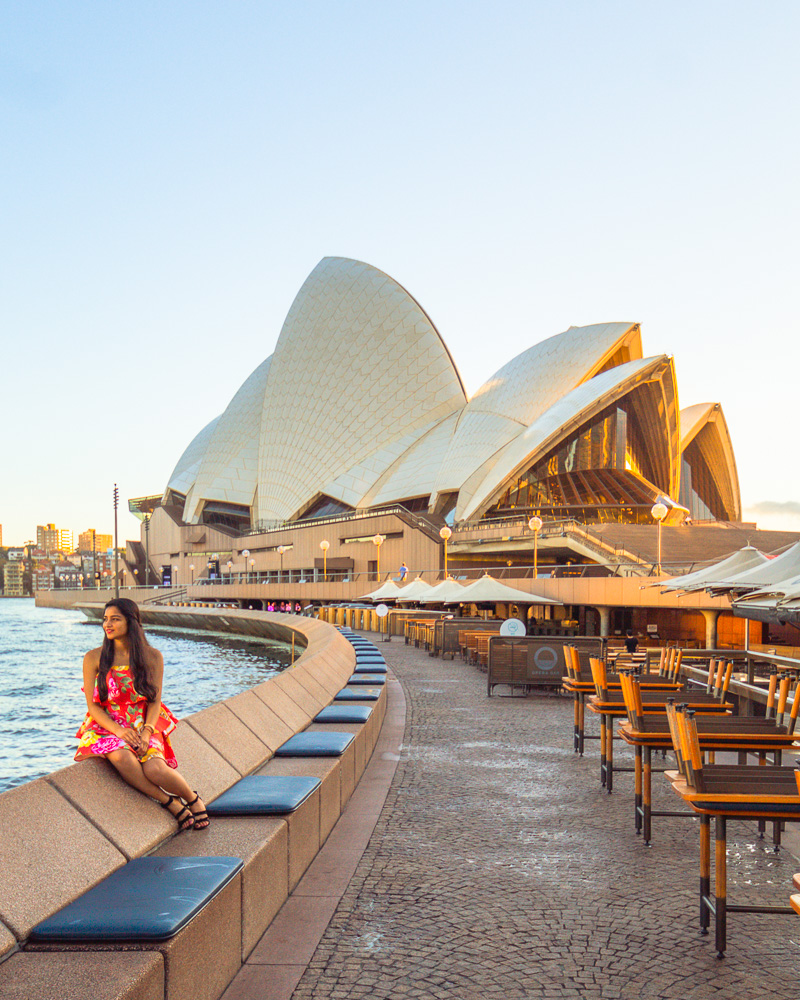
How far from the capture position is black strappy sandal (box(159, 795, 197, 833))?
3844 millimetres

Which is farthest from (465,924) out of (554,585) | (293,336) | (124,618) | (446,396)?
(293,336)

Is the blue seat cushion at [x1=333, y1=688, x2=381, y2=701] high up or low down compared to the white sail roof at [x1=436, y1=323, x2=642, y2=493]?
down

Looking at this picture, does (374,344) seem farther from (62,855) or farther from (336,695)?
(62,855)

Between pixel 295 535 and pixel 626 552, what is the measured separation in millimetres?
31189

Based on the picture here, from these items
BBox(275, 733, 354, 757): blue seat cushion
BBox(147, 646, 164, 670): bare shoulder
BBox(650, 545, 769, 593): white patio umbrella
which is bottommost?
BBox(275, 733, 354, 757): blue seat cushion

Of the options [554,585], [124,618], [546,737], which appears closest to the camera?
[124,618]

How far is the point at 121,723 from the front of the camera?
13.0 ft

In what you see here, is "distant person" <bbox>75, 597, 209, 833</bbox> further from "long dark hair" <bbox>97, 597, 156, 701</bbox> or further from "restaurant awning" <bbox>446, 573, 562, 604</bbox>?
"restaurant awning" <bbox>446, 573, 562, 604</bbox>

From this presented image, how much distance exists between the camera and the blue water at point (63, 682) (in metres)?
13.0

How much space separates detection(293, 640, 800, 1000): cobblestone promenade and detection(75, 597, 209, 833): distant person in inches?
36.7

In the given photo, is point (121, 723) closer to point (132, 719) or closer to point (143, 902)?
point (132, 719)

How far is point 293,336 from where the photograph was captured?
63.1 m

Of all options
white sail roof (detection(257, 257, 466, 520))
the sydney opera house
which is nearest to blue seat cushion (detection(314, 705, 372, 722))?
the sydney opera house

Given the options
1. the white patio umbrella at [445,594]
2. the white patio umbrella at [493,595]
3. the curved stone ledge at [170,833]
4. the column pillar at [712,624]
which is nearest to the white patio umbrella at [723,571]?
the white patio umbrella at [493,595]
